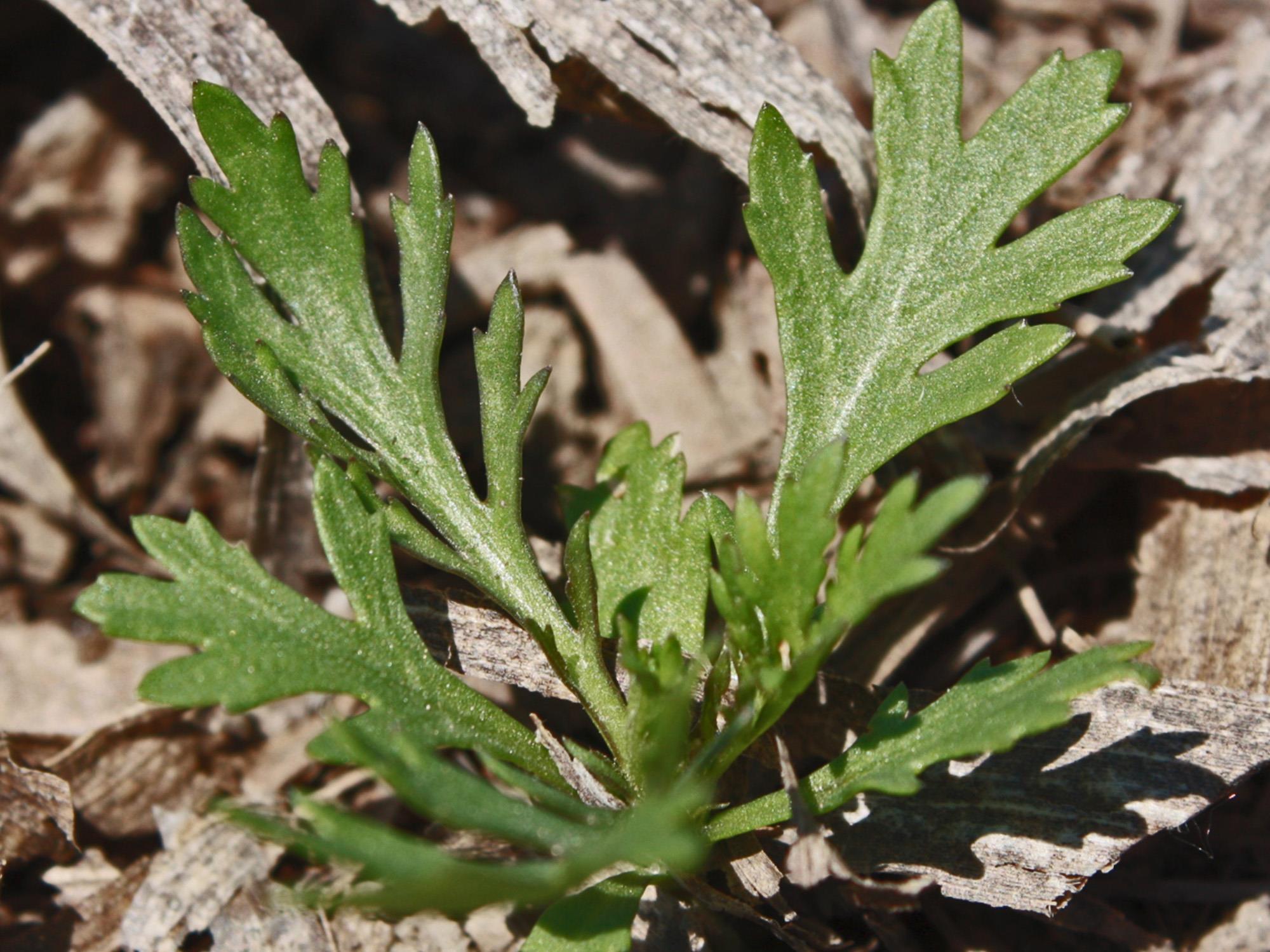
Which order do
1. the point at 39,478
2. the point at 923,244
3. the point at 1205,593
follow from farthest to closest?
1. the point at 39,478
2. the point at 1205,593
3. the point at 923,244

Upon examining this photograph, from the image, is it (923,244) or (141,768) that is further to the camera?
(141,768)

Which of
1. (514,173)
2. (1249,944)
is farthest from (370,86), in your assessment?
(1249,944)

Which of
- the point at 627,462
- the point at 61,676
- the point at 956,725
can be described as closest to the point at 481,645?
the point at 627,462

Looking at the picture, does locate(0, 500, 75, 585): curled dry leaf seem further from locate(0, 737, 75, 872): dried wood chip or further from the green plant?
the green plant

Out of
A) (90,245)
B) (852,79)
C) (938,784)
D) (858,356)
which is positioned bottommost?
(90,245)

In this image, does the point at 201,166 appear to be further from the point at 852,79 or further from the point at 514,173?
the point at 852,79

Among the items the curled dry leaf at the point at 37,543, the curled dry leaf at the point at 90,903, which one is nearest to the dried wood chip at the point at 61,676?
the curled dry leaf at the point at 37,543

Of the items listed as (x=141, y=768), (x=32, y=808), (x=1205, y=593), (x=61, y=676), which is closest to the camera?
(x=32, y=808)

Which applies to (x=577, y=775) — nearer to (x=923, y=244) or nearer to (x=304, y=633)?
(x=304, y=633)
